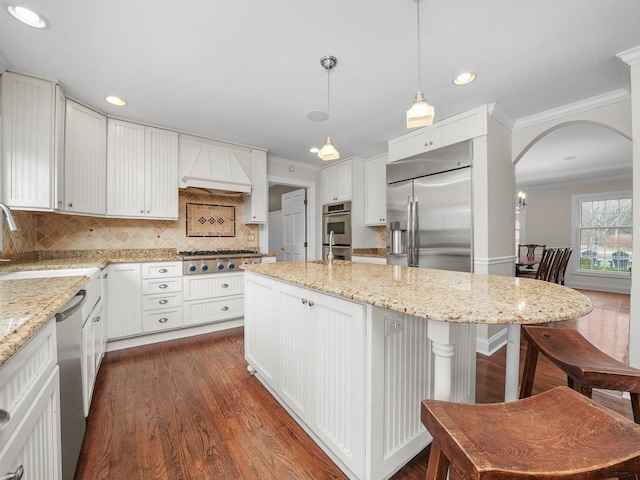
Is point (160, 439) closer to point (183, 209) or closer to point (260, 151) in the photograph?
point (183, 209)

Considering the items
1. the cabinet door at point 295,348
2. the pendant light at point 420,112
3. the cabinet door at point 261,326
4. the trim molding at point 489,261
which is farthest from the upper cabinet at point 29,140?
the trim molding at point 489,261

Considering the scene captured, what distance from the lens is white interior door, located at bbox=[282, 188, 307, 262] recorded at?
4938 mm

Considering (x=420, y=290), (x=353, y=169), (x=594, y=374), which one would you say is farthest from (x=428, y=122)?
(x=353, y=169)

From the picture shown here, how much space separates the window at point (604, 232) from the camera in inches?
232

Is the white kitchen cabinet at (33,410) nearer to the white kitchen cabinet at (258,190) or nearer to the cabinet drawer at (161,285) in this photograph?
the cabinet drawer at (161,285)

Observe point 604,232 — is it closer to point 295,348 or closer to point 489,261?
point 489,261

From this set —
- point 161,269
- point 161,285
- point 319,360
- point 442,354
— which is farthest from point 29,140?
point 442,354

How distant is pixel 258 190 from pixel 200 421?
114 inches

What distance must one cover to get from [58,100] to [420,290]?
3.23 metres

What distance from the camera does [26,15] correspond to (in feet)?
5.26

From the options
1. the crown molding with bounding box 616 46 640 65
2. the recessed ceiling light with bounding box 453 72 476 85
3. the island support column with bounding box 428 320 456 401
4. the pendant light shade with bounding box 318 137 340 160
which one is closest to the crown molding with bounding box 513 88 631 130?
the crown molding with bounding box 616 46 640 65

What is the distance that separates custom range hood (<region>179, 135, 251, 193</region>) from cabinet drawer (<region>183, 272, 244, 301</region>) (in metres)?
1.13

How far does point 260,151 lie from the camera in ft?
12.9

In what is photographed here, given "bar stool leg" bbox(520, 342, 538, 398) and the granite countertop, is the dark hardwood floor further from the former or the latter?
the granite countertop
